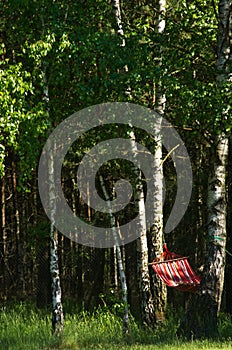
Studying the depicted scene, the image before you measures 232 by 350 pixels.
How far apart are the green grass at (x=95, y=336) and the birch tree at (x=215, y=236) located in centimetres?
41

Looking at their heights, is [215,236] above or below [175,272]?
above

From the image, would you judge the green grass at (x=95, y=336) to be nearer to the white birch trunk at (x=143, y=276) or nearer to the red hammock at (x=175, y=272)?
the white birch trunk at (x=143, y=276)

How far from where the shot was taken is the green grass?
36.4 ft

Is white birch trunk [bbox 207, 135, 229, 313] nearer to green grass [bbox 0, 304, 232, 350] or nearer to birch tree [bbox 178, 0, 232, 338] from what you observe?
birch tree [bbox 178, 0, 232, 338]

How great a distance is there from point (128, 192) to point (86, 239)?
4.45 metres

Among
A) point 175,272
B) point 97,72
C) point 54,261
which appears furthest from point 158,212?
point 97,72

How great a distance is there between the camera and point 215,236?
11.9 metres

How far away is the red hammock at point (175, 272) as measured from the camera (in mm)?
13148

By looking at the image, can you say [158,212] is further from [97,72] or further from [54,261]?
[97,72]

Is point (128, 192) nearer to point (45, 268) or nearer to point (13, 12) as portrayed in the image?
point (45, 268)

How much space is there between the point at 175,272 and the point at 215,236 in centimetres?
186

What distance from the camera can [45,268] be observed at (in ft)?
69.5

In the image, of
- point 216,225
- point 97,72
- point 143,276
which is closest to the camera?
point 216,225

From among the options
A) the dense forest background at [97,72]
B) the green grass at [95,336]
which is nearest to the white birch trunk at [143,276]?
the green grass at [95,336]
